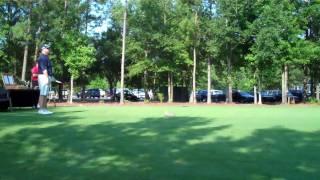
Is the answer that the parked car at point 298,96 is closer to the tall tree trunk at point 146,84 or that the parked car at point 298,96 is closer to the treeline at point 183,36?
the treeline at point 183,36

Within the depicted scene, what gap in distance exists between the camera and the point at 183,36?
128 feet

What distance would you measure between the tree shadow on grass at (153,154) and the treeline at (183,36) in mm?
28115

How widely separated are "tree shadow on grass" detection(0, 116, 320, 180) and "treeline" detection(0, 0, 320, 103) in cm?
2812

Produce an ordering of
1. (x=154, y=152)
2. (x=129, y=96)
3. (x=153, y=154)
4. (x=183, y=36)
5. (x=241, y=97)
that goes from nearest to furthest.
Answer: (x=153, y=154) < (x=154, y=152) < (x=183, y=36) < (x=241, y=97) < (x=129, y=96)

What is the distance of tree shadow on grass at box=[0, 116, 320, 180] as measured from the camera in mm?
5602

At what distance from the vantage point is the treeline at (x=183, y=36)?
36906mm

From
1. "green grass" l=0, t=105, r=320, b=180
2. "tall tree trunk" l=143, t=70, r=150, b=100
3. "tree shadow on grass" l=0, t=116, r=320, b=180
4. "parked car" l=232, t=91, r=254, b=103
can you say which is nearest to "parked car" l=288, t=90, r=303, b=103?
"parked car" l=232, t=91, r=254, b=103

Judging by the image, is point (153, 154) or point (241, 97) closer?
point (153, 154)

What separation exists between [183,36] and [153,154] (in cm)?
3273

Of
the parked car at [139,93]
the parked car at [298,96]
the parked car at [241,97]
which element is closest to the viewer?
the parked car at [298,96]

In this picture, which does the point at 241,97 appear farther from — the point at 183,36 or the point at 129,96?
the point at 183,36

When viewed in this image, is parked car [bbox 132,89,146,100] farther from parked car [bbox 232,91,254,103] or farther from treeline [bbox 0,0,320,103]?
treeline [bbox 0,0,320,103]

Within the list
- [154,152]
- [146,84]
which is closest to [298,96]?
[146,84]

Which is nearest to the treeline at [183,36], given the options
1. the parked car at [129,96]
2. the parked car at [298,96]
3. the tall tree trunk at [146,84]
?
the tall tree trunk at [146,84]
